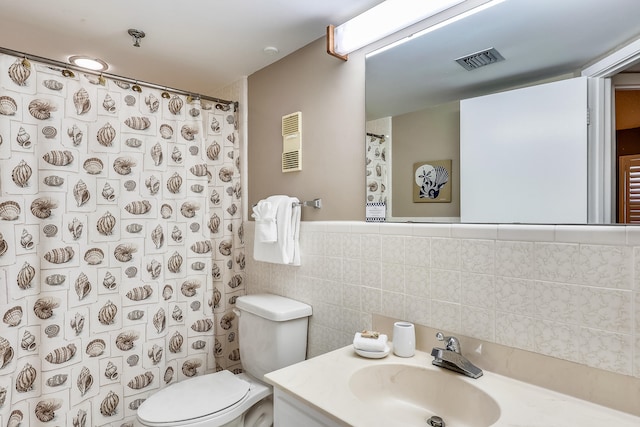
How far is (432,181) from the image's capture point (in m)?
1.35

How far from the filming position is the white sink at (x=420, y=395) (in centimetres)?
108

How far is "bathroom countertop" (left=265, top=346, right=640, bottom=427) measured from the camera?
0.89 meters

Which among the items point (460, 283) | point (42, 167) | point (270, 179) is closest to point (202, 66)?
point (270, 179)

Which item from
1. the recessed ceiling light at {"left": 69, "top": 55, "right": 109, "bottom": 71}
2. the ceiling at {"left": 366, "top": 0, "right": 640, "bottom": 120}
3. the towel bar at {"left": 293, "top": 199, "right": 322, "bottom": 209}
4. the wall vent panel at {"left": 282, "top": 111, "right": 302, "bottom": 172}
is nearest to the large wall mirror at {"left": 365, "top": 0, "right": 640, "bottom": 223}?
the ceiling at {"left": 366, "top": 0, "right": 640, "bottom": 120}

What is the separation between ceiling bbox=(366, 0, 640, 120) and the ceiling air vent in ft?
0.04

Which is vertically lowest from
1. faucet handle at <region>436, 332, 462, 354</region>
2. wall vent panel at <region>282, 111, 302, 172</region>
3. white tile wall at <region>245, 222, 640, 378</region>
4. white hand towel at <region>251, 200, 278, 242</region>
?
faucet handle at <region>436, 332, 462, 354</region>

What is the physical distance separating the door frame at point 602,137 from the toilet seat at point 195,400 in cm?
150

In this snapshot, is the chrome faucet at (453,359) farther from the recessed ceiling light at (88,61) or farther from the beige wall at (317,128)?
the recessed ceiling light at (88,61)

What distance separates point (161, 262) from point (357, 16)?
154 cm

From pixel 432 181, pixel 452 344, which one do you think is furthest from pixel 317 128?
pixel 452 344

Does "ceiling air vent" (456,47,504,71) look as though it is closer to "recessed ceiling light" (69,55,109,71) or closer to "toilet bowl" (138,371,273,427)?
"toilet bowl" (138,371,273,427)

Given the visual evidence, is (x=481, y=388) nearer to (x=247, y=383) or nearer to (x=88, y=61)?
(x=247, y=383)

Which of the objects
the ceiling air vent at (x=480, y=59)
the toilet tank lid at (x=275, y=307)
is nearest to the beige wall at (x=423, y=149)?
the ceiling air vent at (x=480, y=59)

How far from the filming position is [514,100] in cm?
116
